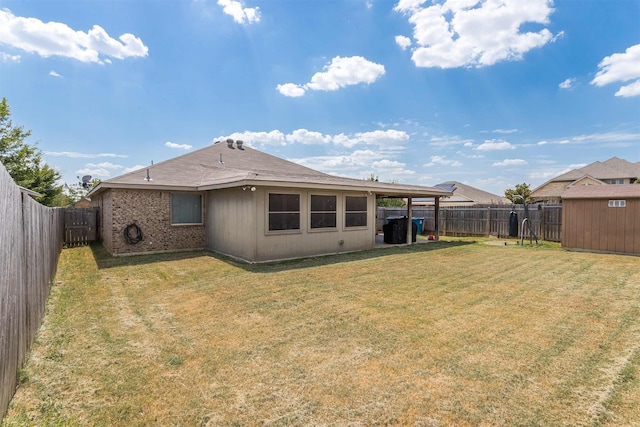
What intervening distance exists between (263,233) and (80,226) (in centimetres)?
898

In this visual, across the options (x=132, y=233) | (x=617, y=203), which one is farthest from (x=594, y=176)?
(x=132, y=233)

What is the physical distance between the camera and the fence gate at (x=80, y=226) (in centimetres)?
1205

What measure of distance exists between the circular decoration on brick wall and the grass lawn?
3291 mm

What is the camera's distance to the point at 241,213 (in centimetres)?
864

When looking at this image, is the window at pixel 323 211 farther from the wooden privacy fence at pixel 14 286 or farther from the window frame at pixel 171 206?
the wooden privacy fence at pixel 14 286

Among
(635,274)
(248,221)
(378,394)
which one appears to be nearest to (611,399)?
(378,394)

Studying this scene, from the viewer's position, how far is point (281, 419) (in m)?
2.21

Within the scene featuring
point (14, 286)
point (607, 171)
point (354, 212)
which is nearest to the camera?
point (14, 286)

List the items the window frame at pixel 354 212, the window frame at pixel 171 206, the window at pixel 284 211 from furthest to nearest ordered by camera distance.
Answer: the window frame at pixel 171 206 < the window frame at pixel 354 212 < the window at pixel 284 211

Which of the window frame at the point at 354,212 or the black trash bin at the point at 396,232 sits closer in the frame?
the window frame at the point at 354,212

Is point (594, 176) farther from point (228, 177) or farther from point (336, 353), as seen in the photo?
point (336, 353)

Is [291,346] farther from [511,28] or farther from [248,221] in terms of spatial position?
[511,28]

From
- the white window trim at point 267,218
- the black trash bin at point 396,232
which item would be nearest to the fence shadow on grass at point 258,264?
the white window trim at point 267,218

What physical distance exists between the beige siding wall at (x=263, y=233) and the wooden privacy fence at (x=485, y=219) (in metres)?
7.44
